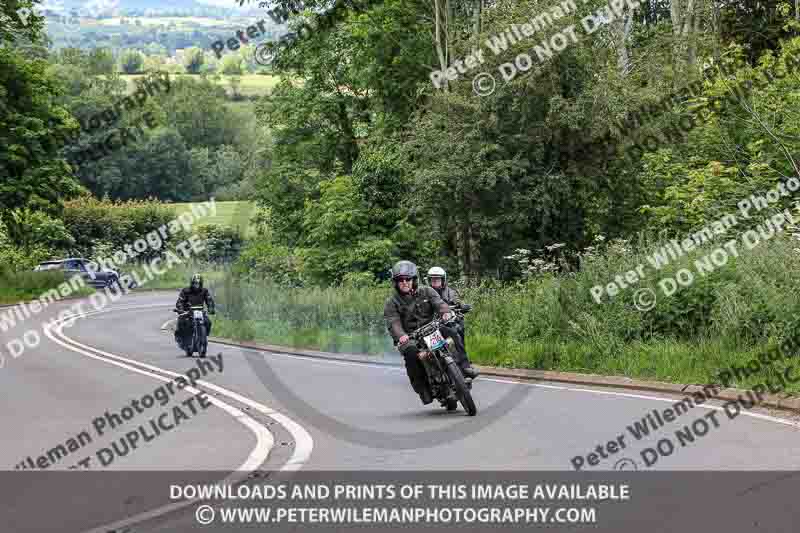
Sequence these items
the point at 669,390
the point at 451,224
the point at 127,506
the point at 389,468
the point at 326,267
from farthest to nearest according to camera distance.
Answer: the point at 326,267 < the point at 451,224 < the point at 669,390 < the point at 389,468 < the point at 127,506

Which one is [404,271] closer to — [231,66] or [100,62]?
[231,66]

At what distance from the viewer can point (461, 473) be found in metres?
9.15

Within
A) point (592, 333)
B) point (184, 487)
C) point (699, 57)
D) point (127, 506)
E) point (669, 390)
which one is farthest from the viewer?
point (699, 57)

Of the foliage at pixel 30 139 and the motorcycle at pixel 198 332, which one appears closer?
the motorcycle at pixel 198 332

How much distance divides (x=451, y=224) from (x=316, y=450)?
2175 cm

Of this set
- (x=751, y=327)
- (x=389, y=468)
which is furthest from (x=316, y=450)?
(x=751, y=327)

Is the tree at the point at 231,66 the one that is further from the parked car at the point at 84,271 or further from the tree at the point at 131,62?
the parked car at the point at 84,271

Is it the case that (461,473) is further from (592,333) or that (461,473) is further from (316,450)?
(592,333)

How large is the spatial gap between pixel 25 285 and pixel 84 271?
6.15 metres

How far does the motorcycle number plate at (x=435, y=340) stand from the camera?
44.0ft

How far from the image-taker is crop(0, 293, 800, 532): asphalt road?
938 cm

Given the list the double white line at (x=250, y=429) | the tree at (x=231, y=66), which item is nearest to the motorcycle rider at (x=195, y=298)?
the double white line at (x=250, y=429)

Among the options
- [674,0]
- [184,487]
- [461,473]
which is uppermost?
[674,0]

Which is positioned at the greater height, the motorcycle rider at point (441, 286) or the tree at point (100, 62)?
the tree at point (100, 62)
